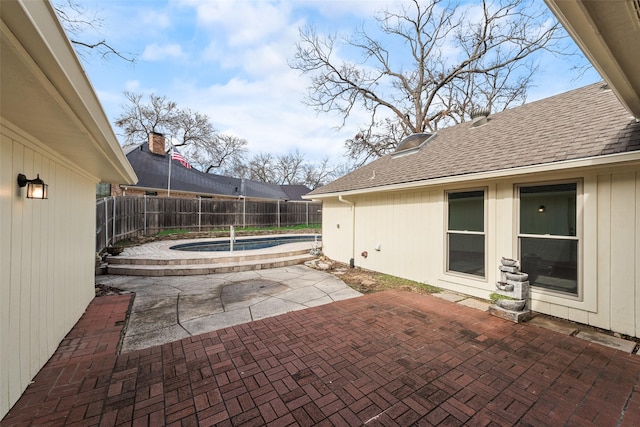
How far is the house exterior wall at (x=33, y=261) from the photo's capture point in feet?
6.77

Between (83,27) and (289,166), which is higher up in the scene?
(289,166)

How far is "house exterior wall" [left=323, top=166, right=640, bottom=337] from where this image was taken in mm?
3277

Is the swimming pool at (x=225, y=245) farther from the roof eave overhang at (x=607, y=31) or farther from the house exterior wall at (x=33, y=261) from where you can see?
the roof eave overhang at (x=607, y=31)

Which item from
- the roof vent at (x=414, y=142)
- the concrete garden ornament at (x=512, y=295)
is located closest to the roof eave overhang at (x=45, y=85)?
the concrete garden ornament at (x=512, y=295)

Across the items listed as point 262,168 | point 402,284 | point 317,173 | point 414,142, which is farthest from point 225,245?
point 317,173

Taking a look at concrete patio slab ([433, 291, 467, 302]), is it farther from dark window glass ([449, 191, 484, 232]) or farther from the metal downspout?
the metal downspout

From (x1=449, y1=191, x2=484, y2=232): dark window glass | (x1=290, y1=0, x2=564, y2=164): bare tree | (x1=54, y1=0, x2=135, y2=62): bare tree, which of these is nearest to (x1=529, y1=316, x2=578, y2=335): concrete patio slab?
(x1=449, y1=191, x2=484, y2=232): dark window glass

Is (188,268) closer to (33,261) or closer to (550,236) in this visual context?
(33,261)

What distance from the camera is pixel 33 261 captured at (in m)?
2.54

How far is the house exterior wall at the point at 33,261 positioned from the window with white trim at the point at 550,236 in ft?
Answer: 20.5

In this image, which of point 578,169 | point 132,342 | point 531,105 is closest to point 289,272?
point 132,342

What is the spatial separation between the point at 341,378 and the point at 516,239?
147 inches

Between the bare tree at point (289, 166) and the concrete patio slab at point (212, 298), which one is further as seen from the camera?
the bare tree at point (289, 166)

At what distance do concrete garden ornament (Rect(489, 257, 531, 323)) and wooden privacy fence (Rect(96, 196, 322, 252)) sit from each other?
370 inches
